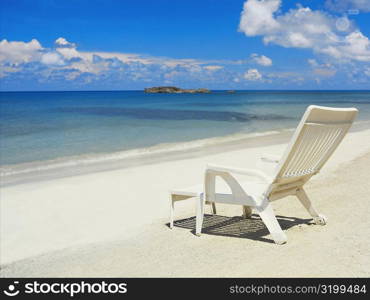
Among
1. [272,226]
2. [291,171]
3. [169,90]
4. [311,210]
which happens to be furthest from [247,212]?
[169,90]

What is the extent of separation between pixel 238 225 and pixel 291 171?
122 cm

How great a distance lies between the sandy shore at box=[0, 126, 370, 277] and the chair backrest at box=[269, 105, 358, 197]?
663 millimetres

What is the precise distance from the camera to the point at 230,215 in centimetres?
603

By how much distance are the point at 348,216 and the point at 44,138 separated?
53.3ft

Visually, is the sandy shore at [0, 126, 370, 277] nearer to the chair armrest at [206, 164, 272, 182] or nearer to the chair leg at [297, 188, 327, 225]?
the chair leg at [297, 188, 327, 225]

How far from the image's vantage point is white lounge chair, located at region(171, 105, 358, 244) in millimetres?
4383

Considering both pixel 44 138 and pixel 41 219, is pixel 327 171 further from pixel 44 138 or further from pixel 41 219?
pixel 44 138

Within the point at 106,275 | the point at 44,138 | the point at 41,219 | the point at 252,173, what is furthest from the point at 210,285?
the point at 44,138

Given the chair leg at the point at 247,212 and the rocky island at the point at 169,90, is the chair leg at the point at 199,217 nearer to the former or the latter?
the chair leg at the point at 247,212

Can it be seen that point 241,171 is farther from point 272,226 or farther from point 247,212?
point 247,212

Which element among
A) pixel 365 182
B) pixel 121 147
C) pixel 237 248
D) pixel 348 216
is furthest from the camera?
pixel 121 147

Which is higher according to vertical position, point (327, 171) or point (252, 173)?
point (252, 173)

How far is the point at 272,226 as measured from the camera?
464 centimetres

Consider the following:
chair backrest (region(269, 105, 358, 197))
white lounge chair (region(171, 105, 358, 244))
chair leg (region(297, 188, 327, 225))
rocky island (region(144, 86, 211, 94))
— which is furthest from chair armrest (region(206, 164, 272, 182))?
rocky island (region(144, 86, 211, 94))
